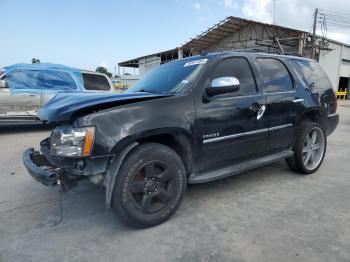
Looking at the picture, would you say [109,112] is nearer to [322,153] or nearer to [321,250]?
[321,250]

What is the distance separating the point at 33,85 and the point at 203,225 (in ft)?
25.0

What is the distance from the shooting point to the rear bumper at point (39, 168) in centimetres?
292

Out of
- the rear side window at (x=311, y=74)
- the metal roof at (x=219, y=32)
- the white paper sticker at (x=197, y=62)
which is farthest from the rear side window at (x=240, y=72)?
the metal roof at (x=219, y=32)

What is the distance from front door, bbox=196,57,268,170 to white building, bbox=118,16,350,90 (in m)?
19.8

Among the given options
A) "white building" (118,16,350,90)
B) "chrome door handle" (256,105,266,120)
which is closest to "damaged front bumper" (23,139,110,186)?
"chrome door handle" (256,105,266,120)

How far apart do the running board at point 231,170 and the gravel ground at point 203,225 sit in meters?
0.37

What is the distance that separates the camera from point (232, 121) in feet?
12.2

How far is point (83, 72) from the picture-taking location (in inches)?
386

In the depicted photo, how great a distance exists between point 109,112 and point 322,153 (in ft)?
12.5

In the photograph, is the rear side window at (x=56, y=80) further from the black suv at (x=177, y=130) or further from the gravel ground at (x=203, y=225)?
the black suv at (x=177, y=130)

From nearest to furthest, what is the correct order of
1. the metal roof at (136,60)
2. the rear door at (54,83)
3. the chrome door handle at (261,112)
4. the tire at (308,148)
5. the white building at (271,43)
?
1. the chrome door handle at (261,112)
2. the tire at (308,148)
3. the rear door at (54,83)
4. the white building at (271,43)
5. the metal roof at (136,60)

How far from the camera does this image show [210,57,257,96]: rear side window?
3830 millimetres

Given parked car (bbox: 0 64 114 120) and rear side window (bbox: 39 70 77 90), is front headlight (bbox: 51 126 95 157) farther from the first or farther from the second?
rear side window (bbox: 39 70 77 90)

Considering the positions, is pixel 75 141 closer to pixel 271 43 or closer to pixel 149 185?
pixel 149 185
